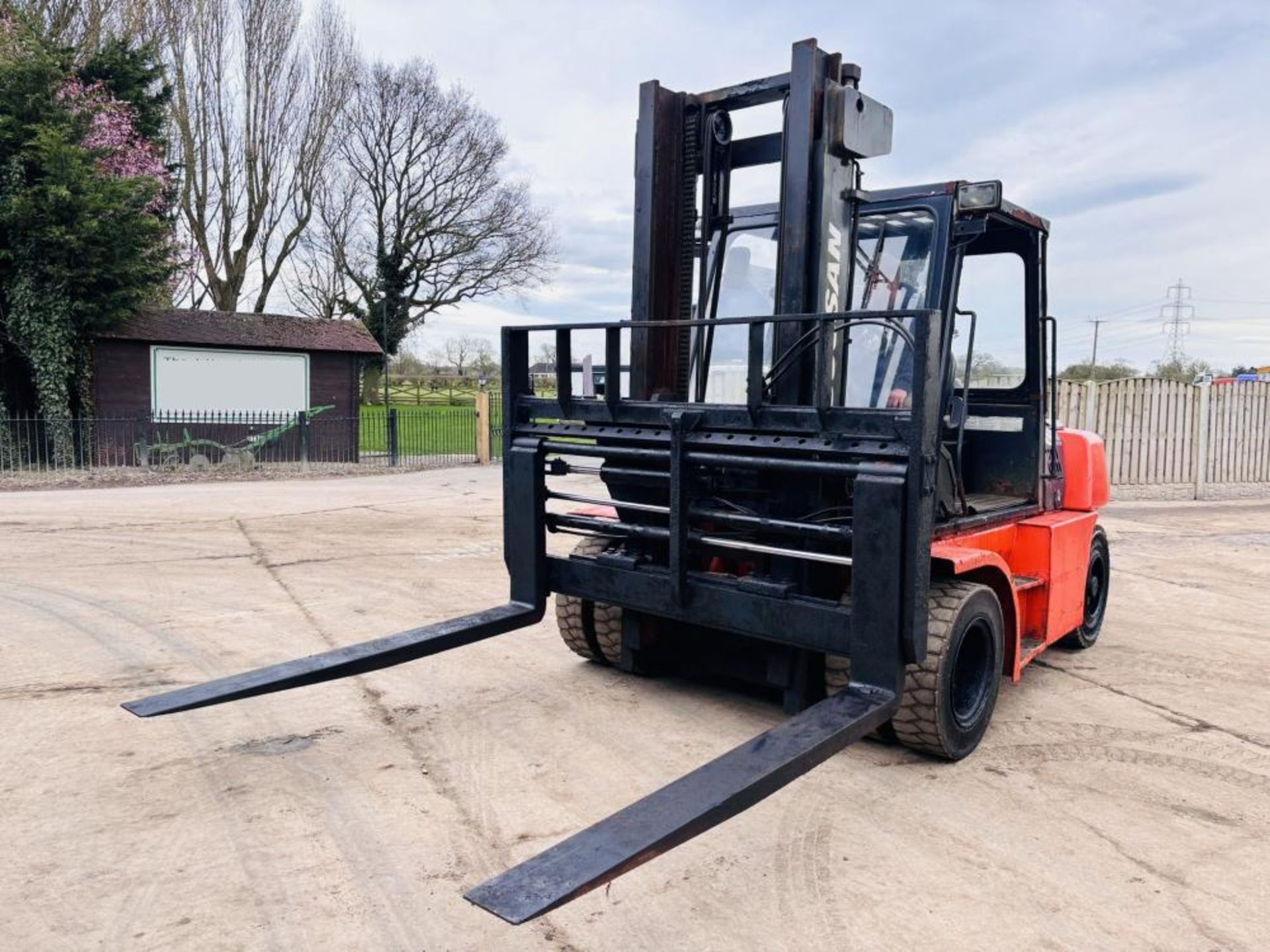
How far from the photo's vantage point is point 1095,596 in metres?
6.43

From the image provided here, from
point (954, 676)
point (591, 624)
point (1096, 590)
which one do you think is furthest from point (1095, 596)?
point (591, 624)

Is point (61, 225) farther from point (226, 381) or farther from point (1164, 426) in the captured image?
point (1164, 426)

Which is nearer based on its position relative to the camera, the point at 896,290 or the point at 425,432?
the point at 896,290

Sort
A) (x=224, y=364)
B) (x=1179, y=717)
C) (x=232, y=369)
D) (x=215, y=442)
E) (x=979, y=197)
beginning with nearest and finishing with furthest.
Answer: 1. (x=979, y=197)
2. (x=1179, y=717)
3. (x=215, y=442)
4. (x=224, y=364)
5. (x=232, y=369)

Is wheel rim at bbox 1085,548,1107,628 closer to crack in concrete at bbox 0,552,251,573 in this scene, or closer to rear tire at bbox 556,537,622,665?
rear tire at bbox 556,537,622,665

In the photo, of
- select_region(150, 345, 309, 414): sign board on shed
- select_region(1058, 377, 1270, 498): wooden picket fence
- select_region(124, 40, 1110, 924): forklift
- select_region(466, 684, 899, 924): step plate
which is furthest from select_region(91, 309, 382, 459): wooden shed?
select_region(466, 684, 899, 924): step plate

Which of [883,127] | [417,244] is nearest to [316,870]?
[883,127]

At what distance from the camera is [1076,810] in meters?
3.73

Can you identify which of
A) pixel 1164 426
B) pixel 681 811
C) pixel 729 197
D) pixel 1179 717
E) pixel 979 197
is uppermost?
pixel 729 197

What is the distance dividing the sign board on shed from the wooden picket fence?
15.2 meters

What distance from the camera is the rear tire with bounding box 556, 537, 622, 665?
17.0 ft

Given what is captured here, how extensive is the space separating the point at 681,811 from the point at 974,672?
2.27 m

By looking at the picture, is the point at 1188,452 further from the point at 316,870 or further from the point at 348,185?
the point at 348,185

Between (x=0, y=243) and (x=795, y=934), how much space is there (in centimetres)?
1964
